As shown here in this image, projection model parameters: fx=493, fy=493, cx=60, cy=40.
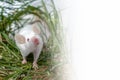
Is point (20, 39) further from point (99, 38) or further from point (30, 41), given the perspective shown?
point (99, 38)

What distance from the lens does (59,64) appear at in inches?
93.8

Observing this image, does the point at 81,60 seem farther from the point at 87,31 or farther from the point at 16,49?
the point at 16,49

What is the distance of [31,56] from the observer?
2.58 meters

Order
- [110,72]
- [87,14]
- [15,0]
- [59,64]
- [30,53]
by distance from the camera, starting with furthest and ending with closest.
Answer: [15,0] < [30,53] < [59,64] < [87,14] < [110,72]

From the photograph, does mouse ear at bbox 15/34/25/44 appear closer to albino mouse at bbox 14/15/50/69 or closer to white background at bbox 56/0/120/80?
albino mouse at bbox 14/15/50/69

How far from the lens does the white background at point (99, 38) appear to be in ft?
4.49

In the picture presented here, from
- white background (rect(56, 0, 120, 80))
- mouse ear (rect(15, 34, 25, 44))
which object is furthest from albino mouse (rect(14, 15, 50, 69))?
white background (rect(56, 0, 120, 80))

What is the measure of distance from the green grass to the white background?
854mm

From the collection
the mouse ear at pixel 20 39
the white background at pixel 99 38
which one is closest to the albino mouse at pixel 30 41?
the mouse ear at pixel 20 39

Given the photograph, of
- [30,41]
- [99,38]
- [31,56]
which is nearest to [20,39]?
[30,41]

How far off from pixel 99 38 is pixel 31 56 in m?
1.19

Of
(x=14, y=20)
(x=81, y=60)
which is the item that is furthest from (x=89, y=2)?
(x=14, y=20)

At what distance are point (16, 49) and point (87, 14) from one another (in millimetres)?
1191

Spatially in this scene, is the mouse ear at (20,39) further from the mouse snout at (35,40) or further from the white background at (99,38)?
the white background at (99,38)
